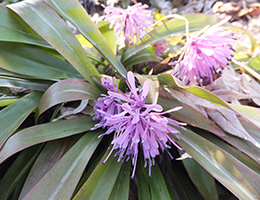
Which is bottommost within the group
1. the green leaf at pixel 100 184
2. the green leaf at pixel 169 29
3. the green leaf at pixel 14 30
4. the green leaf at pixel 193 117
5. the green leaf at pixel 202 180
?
the green leaf at pixel 202 180

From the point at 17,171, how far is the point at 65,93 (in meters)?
0.36

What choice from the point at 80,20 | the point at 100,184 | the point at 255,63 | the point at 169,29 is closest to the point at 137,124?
the point at 100,184

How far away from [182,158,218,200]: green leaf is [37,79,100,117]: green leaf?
15.7 inches

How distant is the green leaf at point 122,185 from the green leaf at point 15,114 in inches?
13.5

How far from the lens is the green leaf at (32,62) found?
0.61 m

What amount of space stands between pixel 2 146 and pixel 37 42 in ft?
1.26

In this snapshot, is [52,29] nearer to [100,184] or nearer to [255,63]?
[100,184]

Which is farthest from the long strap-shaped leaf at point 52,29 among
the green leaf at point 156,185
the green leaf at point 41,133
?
the green leaf at point 156,185

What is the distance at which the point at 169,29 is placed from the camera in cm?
85

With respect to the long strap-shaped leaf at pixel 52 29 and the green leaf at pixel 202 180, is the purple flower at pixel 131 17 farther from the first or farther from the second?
the green leaf at pixel 202 180

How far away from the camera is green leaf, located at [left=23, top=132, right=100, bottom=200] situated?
0.43 meters

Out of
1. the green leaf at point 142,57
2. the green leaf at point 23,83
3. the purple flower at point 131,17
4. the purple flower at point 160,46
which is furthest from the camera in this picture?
the purple flower at point 160,46

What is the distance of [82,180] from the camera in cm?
56

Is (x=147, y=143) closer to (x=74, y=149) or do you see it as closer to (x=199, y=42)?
(x=74, y=149)
